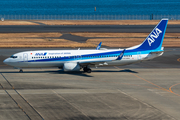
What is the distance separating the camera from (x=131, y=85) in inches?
1876

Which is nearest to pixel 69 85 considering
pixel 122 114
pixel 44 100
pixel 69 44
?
pixel 44 100

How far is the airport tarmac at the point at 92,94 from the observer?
32719 millimetres

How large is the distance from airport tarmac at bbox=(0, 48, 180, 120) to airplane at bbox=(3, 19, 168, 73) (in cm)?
188

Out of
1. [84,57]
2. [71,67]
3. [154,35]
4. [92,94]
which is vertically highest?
[154,35]

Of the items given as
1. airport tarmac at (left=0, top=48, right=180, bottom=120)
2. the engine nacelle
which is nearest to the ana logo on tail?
airport tarmac at (left=0, top=48, right=180, bottom=120)

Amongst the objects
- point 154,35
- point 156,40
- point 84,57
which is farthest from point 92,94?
point 154,35

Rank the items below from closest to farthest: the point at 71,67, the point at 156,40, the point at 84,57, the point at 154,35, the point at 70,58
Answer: the point at 71,67 → the point at 70,58 → the point at 84,57 → the point at 156,40 → the point at 154,35

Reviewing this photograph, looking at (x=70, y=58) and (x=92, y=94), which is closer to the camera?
(x=92, y=94)

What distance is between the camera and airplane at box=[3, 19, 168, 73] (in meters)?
56.3

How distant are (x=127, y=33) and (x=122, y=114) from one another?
297 feet

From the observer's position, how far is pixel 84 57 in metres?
57.5

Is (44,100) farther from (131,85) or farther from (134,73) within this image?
(134,73)

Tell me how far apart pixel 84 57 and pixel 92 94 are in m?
16.8

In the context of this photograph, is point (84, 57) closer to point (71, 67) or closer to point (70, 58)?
point (70, 58)
